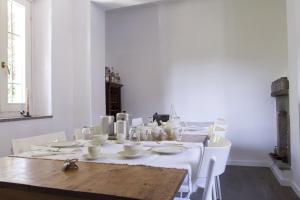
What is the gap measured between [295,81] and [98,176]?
2598mm

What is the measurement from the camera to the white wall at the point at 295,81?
271 cm

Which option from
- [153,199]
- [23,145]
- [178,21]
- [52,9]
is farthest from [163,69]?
[153,199]

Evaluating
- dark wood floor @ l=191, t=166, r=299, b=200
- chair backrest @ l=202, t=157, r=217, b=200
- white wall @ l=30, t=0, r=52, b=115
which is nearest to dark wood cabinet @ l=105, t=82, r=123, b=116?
white wall @ l=30, t=0, r=52, b=115

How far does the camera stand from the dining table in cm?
91

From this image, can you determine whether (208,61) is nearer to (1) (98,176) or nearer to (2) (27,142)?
(2) (27,142)

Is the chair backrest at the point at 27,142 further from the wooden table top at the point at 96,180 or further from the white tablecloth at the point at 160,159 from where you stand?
the wooden table top at the point at 96,180

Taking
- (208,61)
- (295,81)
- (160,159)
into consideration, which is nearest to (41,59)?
(160,159)

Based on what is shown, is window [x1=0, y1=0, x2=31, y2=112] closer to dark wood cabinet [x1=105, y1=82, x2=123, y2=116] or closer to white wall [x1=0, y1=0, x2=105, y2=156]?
white wall [x1=0, y1=0, x2=105, y2=156]

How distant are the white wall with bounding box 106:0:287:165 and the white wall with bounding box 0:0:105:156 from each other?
114cm

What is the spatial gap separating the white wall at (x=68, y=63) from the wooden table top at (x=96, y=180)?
194 centimetres

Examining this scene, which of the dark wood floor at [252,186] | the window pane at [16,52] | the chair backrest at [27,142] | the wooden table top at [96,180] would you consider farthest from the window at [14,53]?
the dark wood floor at [252,186]

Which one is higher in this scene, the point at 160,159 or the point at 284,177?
the point at 160,159

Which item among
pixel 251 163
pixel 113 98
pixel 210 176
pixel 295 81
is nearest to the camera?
pixel 210 176

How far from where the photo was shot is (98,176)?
3.55 feet
